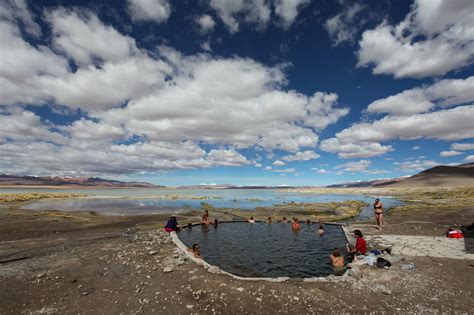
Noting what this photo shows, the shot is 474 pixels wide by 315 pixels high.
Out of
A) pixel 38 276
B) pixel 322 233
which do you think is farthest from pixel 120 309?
pixel 322 233

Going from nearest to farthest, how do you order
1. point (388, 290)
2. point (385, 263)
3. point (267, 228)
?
point (388, 290) → point (385, 263) → point (267, 228)

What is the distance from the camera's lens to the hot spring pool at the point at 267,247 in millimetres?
16544

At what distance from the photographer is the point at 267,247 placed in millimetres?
22375

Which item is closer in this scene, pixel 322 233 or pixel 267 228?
pixel 322 233

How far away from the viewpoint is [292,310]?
383 inches

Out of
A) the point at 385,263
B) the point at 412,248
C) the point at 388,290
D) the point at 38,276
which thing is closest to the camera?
the point at 388,290

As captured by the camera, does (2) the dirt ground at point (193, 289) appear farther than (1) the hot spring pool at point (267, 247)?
No

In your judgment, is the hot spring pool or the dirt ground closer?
the dirt ground

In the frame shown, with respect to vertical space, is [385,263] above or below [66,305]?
above

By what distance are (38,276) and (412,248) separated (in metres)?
24.5

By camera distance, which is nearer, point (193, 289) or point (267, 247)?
point (193, 289)

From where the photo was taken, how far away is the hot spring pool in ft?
54.3

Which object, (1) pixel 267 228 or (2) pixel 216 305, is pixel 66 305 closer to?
(2) pixel 216 305

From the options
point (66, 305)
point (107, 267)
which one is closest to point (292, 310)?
point (66, 305)
